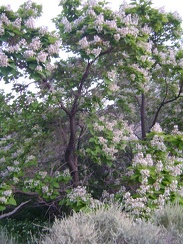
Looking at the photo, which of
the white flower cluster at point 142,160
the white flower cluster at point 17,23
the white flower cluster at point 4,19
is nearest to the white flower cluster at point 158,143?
the white flower cluster at point 142,160

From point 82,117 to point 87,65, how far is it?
0.87 m

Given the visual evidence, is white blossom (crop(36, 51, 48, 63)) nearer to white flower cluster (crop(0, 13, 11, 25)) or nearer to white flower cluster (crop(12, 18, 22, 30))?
white flower cluster (crop(12, 18, 22, 30))

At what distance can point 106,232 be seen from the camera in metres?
3.57

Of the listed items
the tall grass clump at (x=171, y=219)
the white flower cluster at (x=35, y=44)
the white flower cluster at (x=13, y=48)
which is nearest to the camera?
the tall grass clump at (x=171, y=219)

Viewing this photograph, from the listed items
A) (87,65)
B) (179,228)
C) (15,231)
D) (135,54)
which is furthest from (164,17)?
(15,231)

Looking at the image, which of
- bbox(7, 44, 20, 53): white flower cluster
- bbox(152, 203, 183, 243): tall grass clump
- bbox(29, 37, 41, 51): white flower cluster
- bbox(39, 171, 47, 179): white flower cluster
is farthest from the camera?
bbox(39, 171, 47, 179): white flower cluster

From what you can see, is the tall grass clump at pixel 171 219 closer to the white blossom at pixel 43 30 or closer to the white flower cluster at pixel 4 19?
the white blossom at pixel 43 30

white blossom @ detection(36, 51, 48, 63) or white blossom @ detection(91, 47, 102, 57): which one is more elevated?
white blossom @ detection(91, 47, 102, 57)

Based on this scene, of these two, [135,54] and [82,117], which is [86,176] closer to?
[82,117]

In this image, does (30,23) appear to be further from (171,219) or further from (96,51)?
(171,219)

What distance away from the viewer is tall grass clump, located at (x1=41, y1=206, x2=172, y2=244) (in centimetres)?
329

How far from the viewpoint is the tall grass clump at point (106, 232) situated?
3285 mm

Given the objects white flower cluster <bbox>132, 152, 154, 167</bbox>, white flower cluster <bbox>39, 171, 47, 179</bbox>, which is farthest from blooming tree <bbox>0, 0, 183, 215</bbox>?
white flower cluster <bbox>132, 152, 154, 167</bbox>

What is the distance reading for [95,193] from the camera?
661 centimetres
